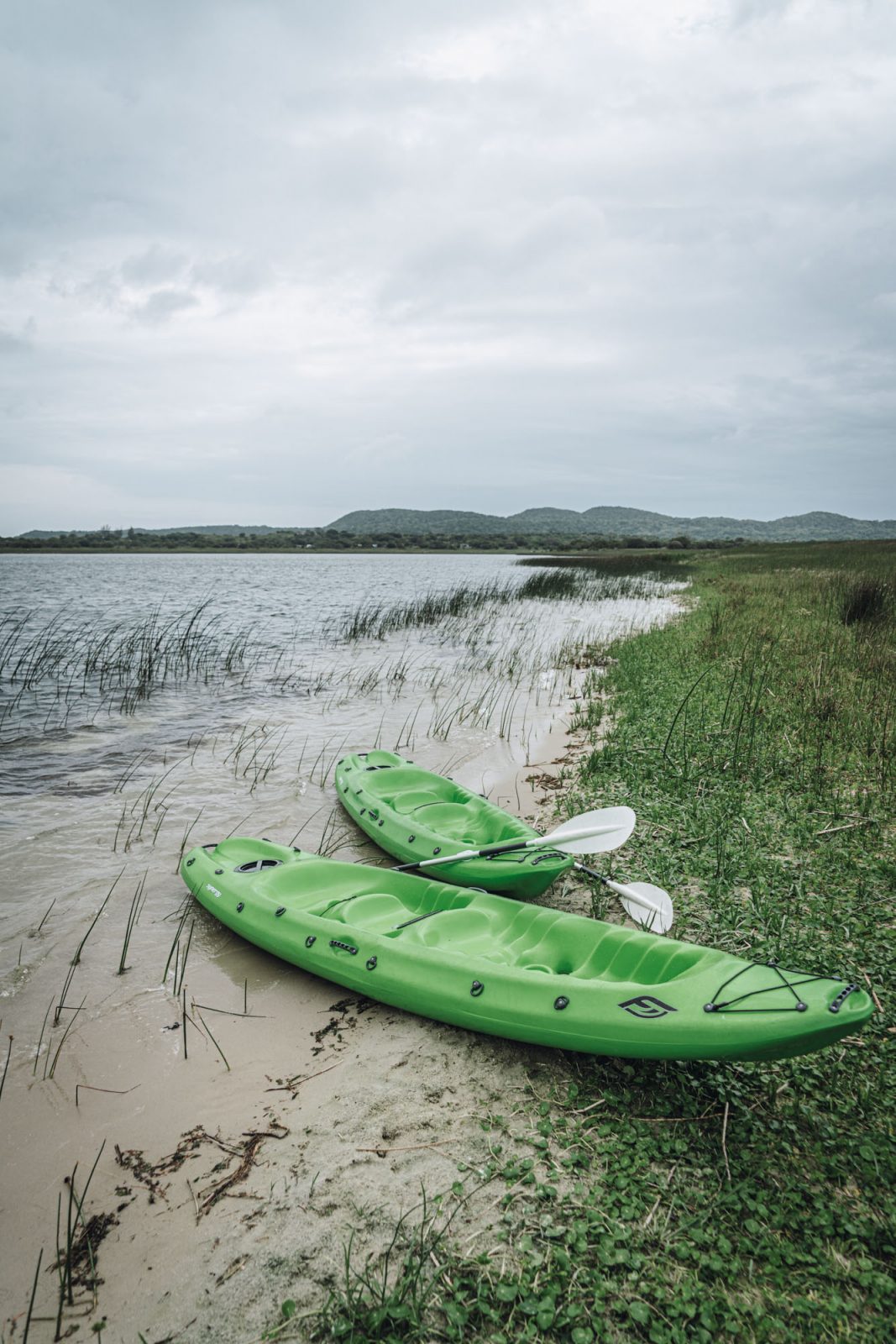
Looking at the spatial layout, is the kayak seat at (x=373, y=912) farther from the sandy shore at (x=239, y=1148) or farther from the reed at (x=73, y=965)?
the reed at (x=73, y=965)

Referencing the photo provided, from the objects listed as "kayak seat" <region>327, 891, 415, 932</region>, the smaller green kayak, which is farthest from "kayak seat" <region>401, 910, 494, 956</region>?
the smaller green kayak

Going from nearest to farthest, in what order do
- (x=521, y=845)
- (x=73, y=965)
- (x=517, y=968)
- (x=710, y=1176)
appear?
1. (x=710, y=1176)
2. (x=517, y=968)
3. (x=73, y=965)
4. (x=521, y=845)

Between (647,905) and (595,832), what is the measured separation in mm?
576

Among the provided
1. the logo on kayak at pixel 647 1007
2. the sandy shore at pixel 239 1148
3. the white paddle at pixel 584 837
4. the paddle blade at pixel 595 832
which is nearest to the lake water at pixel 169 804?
the sandy shore at pixel 239 1148

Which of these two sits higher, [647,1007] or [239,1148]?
[647,1007]

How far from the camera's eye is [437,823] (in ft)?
17.8

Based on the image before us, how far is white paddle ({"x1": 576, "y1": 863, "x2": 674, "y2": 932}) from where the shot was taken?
3500 millimetres

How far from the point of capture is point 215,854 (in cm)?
483

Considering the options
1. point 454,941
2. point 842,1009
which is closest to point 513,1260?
point 842,1009

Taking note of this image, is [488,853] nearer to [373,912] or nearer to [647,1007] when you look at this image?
[373,912]

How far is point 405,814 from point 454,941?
6.48ft

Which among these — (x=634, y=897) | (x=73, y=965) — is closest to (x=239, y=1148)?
(x=73, y=965)

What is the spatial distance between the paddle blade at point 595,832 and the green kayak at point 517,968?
1.83 ft

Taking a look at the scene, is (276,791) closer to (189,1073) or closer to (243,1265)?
(189,1073)
